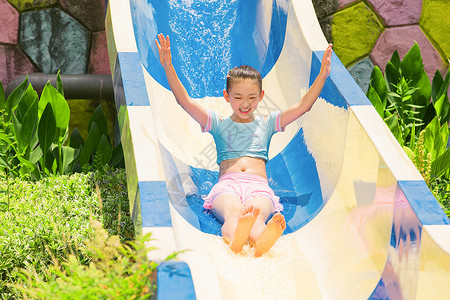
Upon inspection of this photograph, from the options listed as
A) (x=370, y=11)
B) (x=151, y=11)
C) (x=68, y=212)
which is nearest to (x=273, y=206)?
(x=68, y=212)

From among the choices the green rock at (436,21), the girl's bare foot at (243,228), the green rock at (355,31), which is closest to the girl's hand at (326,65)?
the girl's bare foot at (243,228)

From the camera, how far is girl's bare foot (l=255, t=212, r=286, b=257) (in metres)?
2.10

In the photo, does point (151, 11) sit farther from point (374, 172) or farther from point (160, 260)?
point (160, 260)

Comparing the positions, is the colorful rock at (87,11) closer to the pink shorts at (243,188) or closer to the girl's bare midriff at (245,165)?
the girl's bare midriff at (245,165)

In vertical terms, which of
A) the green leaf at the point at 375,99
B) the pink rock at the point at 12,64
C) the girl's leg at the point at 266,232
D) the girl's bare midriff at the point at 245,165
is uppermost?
the pink rock at the point at 12,64

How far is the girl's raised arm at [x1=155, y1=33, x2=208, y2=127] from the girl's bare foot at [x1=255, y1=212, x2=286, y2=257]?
2.71ft

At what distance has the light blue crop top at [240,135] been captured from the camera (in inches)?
110

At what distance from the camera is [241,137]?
2.80 meters

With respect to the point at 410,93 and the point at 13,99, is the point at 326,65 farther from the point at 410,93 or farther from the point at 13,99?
the point at 13,99

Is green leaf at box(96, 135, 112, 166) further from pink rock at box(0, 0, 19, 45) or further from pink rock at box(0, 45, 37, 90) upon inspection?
pink rock at box(0, 0, 19, 45)

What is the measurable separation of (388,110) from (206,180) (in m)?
1.40

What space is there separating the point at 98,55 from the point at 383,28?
2.17 metres

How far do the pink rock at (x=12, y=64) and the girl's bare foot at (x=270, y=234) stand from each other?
268 cm

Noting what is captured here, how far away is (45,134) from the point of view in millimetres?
3035
